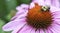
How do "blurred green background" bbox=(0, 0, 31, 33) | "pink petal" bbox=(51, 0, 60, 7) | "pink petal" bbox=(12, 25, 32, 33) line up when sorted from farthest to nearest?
"blurred green background" bbox=(0, 0, 31, 33)
"pink petal" bbox=(51, 0, 60, 7)
"pink petal" bbox=(12, 25, 32, 33)

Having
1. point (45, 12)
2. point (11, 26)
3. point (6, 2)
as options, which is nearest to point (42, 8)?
point (45, 12)

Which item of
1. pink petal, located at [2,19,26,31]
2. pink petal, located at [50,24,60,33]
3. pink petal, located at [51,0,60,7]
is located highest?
pink petal, located at [51,0,60,7]

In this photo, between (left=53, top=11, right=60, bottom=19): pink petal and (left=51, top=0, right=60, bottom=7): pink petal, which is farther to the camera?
(left=51, top=0, right=60, bottom=7): pink petal

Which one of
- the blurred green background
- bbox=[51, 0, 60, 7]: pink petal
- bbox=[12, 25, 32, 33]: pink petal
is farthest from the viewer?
the blurred green background

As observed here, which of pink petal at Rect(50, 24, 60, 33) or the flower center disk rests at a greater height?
the flower center disk

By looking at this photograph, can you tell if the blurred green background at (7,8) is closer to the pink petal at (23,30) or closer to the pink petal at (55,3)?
the pink petal at (55,3)

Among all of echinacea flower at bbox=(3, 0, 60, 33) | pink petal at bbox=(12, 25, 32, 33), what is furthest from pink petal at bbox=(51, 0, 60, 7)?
pink petal at bbox=(12, 25, 32, 33)

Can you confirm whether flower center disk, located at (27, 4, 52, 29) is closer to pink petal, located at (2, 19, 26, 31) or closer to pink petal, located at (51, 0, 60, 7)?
pink petal, located at (2, 19, 26, 31)

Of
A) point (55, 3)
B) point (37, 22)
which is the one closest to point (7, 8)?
point (55, 3)

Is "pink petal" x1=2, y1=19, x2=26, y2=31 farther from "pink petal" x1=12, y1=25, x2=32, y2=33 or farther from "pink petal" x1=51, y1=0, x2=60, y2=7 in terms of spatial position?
"pink petal" x1=51, y1=0, x2=60, y2=7

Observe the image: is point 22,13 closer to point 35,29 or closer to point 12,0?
point 35,29
